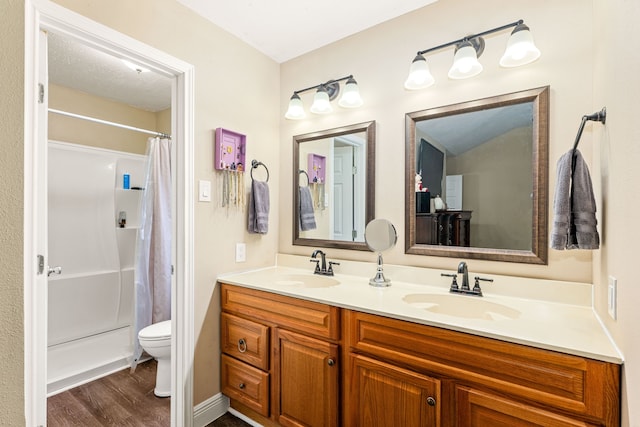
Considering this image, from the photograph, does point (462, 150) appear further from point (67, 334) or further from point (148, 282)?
point (67, 334)

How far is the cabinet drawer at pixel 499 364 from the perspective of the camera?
2.94 ft

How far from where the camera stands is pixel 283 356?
1.61 metres

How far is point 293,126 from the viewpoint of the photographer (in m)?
2.32

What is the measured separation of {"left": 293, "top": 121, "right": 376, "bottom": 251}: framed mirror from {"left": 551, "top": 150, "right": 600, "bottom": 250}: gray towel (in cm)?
98

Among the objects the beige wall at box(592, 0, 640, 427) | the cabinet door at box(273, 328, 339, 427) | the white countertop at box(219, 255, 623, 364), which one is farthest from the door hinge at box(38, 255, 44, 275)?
the beige wall at box(592, 0, 640, 427)

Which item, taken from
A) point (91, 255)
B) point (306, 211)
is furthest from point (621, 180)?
point (91, 255)

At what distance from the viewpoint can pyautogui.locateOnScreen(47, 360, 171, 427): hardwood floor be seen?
185 cm

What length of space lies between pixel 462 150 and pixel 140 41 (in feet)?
5.84

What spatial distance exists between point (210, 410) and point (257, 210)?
127 centimetres

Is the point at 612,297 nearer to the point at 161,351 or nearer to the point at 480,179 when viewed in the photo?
the point at 480,179

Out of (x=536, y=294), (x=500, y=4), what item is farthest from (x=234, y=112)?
(x=536, y=294)

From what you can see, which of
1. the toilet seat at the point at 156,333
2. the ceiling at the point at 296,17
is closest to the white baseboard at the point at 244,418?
the toilet seat at the point at 156,333

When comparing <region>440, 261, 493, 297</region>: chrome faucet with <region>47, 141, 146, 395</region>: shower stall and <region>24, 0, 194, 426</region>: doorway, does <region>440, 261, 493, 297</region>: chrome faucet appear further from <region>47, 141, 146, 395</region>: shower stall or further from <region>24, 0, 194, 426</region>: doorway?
<region>47, 141, 146, 395</region>: shower stall

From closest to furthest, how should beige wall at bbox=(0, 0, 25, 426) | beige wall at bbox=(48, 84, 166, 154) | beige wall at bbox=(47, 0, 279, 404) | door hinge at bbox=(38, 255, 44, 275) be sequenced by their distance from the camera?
1. beige wall at bbox=(0, 0, 25, 426)
2. door hinge at bbox=(38, 255, 44, 275)
3. beige wall at bbox=(47, 0, 279, 404)
4. beige wall at bbox=(48, 84, 166, 154)
